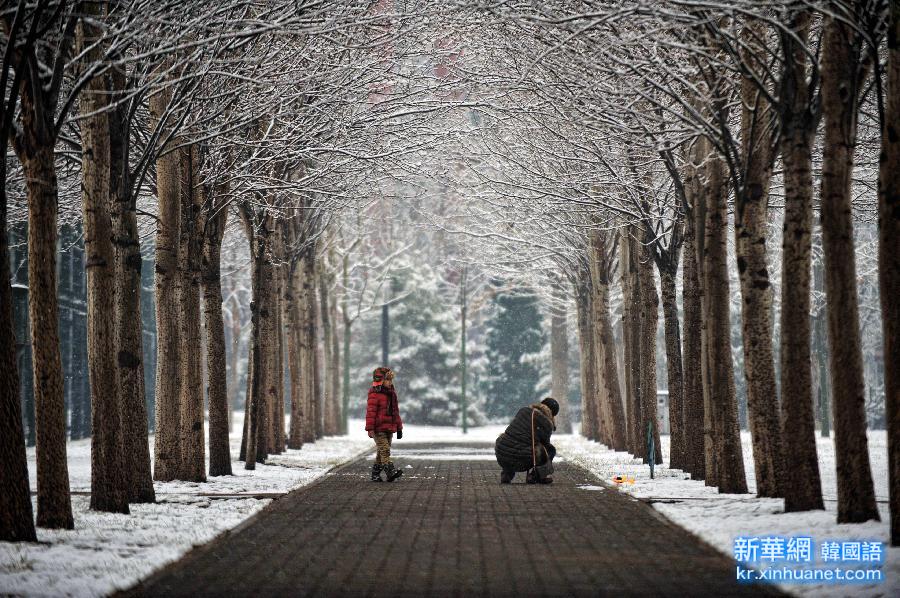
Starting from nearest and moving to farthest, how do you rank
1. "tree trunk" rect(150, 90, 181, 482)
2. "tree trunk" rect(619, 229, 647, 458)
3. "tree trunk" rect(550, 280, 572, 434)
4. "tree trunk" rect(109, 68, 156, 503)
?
"tree trunk" rect(109, 68, 156, 503) → "tree trunk" rect(150, 90, 181, 482) → "tree trunk" rect(619, 229, 647, 458) → "tree trunk" rect(550, 280, 572, 434)

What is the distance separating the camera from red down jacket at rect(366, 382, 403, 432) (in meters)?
20.5

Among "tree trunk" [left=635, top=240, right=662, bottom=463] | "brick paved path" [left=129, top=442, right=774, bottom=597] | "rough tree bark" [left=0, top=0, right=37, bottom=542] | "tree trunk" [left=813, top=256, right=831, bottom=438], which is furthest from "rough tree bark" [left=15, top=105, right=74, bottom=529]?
"tree trunk" [left=813, top=256, right=831, bottom=438]

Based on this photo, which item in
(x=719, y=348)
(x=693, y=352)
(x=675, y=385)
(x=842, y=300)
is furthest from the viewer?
(x=675, y=385)

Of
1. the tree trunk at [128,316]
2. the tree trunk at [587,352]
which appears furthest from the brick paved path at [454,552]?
the tree trunk at [587,352]

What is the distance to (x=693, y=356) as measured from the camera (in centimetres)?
1972

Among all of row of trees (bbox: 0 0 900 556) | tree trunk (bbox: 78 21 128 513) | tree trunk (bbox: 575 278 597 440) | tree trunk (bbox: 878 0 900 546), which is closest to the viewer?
tree trunk (bbox: 878 0 900 546)

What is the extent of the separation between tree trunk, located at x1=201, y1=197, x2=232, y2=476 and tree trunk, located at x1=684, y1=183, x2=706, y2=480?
7511 millimetres

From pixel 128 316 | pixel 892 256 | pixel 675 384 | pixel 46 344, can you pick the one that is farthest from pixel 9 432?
pixel 675 384

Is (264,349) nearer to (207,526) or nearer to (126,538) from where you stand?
(207,526)

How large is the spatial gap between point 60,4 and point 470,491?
33.5 feet

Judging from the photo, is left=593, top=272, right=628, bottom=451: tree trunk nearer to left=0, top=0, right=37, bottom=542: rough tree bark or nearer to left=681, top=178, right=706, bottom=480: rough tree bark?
left=681, top=178, right=706, bottom=480: rough tree bark

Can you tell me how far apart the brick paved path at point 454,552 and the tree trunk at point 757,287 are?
1644mm

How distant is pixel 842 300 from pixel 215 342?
12.6 meters

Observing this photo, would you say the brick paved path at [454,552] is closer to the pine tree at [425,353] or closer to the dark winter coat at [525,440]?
the dark winter coat at [525,440]
